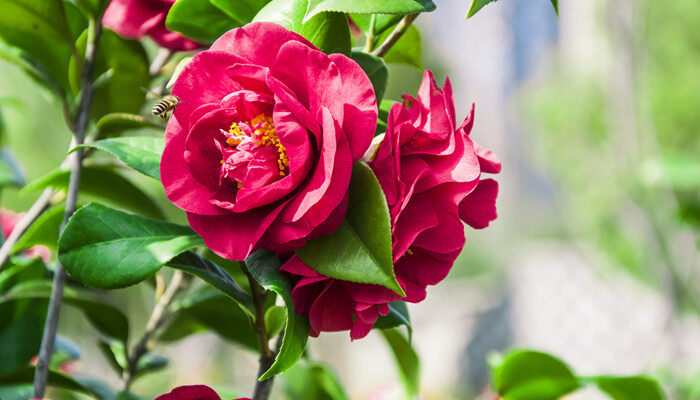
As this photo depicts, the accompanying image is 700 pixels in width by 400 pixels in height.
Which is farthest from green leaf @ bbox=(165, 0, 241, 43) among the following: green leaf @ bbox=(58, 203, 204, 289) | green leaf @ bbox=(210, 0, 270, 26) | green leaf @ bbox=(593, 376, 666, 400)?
A: green leaf @ bbox=(593, 376, 666, 400)

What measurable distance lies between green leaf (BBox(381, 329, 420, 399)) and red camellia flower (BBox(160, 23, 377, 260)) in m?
0.23

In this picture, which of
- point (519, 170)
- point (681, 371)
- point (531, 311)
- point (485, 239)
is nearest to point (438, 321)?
point (531, 311)

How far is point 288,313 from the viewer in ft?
0.90

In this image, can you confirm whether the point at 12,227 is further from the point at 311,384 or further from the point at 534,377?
the point at 534,377

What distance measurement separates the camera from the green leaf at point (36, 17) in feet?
1.51

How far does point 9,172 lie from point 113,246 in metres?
0.38

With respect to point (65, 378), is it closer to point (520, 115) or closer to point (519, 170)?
point (520, 115)

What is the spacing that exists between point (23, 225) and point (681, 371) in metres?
1.47

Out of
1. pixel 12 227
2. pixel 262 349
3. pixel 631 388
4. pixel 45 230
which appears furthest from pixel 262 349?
pixel 12 227

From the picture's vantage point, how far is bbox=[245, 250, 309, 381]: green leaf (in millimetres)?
271

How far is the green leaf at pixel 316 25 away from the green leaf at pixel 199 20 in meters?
0.05

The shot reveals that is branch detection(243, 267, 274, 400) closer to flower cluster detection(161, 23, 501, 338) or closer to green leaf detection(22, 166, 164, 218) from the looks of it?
flower cluster detection(161, 23, 501, 338)

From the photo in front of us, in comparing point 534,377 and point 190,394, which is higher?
point 190,394

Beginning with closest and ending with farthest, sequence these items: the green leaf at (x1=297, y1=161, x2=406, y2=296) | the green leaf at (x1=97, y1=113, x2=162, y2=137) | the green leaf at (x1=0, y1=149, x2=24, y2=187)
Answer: the green leaf at (x1=297, y1=161, x2=406, y2=296) → the green leaf at (x1=97, y1=113, x2=162, y2=137) → the green leaf at (x1=0, y1=149, x2=24, y2=187)
